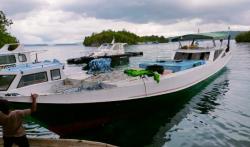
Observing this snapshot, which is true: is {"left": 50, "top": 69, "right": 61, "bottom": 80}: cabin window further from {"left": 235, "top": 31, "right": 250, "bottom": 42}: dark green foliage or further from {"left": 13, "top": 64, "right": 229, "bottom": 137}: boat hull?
{"left": 235, "top": 31, "right": 250, "bottom": 42}: dark green foliage

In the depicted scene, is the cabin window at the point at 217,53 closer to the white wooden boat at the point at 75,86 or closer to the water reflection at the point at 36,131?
the white wooden boat at the point at 75,86

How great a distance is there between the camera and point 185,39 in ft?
93.4

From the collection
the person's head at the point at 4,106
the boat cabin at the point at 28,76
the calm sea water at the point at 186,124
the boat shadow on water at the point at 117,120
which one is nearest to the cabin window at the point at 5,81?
the boat cabin at the point at 28,76

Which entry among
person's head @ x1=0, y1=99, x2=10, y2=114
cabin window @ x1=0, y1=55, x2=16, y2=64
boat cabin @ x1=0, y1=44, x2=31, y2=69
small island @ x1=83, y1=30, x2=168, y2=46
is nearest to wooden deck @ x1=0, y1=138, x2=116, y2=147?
person's head @ x1=0, y1=99, x2=10, y2=114

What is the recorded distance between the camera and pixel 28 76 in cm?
1661

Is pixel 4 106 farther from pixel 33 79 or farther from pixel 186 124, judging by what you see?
pixel 186 124

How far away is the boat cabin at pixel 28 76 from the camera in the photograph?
16203 mm

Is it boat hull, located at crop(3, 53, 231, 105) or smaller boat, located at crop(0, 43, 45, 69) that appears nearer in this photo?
boat hull, located at crop(3, 53, 231, 105)

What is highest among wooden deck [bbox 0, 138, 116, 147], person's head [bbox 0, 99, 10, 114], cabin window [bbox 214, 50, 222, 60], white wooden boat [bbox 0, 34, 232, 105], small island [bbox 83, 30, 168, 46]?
person's head [bbox 0, 99, 10, 114]

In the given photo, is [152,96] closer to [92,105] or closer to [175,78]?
[175,78]

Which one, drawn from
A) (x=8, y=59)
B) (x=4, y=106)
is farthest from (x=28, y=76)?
(x=8, y=59)

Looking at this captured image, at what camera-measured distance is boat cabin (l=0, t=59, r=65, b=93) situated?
53.2 ft

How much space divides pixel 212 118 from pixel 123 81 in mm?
4651

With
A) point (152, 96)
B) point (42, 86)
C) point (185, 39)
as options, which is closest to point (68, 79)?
point (42, 86)
